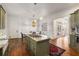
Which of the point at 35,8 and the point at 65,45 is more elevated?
the point at 35,8

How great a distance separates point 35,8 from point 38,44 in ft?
2.00

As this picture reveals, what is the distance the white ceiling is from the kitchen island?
37 cm

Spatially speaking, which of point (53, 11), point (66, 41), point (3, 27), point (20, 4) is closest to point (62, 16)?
point (53, 11)

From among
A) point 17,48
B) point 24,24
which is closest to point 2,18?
point 24,24

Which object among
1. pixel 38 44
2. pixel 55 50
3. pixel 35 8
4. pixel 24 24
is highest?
pixel 35 8

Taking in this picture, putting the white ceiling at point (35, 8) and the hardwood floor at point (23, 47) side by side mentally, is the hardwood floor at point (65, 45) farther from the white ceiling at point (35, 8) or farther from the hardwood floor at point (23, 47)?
the white ceiling at point (35, 8)

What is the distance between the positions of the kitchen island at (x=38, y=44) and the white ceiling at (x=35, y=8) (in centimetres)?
37

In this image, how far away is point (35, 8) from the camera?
1.93 m

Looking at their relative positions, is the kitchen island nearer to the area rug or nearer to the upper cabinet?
the area rug

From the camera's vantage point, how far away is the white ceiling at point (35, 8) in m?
1.92

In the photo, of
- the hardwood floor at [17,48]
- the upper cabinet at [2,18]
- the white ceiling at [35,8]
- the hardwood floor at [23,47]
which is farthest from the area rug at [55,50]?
the upper cabinet at [2,18]

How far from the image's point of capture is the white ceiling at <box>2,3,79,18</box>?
1925 mm

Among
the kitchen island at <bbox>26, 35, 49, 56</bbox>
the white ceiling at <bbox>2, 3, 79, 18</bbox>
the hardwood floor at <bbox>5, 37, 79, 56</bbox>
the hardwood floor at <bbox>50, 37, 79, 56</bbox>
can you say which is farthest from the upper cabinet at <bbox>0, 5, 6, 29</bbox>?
the hardwood floor at <bbox>50, 37, 79, 56</bbox>

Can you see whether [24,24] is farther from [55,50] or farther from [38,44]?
[55,50]
